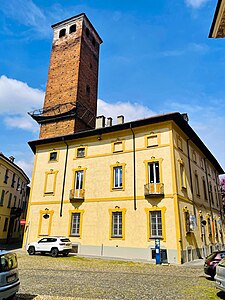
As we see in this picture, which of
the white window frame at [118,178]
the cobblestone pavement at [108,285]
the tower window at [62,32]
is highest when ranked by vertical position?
the tower window at [62,32]

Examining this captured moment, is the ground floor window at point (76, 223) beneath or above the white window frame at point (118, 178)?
beneath

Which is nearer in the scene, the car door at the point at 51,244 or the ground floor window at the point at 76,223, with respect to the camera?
the car door at the point at 51,244

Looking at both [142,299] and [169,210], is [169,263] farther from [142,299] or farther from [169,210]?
[142,299]

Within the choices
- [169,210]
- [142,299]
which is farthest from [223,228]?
[142,299]

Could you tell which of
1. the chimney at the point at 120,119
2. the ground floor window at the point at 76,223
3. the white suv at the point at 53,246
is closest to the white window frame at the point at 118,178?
the ground floor window at the point at 76,223

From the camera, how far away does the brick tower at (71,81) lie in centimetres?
2817

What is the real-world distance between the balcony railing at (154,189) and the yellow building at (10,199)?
20045 mm

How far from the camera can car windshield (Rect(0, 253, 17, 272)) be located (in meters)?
6.01

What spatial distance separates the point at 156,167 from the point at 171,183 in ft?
6.10

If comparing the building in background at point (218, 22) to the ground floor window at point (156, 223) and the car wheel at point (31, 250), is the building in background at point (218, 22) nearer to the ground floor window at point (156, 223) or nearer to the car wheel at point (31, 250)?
the ground floor window at point (156, 223)

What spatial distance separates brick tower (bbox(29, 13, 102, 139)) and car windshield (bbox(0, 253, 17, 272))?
20714 mm

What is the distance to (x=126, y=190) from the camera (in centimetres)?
1923

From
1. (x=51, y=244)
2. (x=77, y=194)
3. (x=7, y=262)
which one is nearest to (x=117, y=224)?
(x=77, y=194)

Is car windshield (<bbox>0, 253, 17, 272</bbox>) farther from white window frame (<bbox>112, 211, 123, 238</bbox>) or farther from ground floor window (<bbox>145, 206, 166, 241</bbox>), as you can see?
white window frame (<bbox>112, 211, 123, 238</bbox>)
